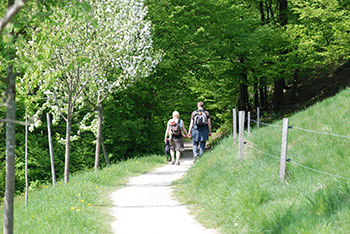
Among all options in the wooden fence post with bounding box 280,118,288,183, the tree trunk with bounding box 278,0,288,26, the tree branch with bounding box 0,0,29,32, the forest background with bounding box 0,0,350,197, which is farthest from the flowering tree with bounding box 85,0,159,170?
the tree trunk with bounding box 278,0,288,26

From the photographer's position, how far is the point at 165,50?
70.0ft

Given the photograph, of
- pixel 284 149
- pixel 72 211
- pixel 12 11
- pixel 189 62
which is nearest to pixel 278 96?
pixel 189 62

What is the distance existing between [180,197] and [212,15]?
15.2 metres

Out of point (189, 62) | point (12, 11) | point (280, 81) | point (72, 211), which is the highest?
point (189, 62)

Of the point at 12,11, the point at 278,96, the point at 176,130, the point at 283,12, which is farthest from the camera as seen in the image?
the point at 278,96

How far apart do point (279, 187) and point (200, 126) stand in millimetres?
6853

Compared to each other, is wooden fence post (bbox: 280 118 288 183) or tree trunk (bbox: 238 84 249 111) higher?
tree trunk (bbox: 238 84 249 111)

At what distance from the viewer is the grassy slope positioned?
5.23 metres

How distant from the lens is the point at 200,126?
13633 mm

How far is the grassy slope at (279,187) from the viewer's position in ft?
17.1

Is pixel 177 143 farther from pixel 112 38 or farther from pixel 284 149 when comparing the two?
pixel 284 149

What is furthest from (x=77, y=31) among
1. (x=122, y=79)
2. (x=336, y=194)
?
(x=336, y=194)

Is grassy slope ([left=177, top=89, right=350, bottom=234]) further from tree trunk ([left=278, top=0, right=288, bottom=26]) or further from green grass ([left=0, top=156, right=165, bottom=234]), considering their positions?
tree trunk ([left=278, top=0, right=288, bottom=26])

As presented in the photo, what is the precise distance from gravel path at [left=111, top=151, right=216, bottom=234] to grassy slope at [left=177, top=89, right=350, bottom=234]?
32cm
